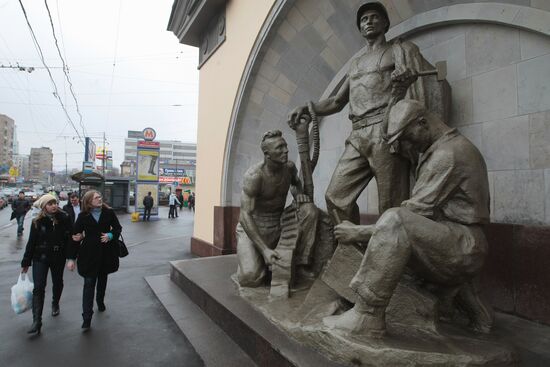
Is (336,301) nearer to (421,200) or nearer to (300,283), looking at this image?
(300,283)

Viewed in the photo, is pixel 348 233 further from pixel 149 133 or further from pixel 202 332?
pixel 149 133

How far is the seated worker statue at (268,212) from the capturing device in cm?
342

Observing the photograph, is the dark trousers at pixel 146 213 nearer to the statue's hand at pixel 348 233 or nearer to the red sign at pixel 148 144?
the red sign at pixel 148 144

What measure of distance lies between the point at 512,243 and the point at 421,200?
1690mm

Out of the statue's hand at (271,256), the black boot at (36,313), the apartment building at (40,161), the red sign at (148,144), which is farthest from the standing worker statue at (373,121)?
the apartment building at (40,161)

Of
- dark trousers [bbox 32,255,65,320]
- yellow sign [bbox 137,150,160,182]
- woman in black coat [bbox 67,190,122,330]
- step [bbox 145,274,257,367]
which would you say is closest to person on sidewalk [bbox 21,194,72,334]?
dark trousers [bbox 32,255,65,320]

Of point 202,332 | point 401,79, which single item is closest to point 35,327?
point 202,332

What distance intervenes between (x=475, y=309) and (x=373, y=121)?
163cm

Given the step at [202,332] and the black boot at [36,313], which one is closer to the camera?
the step at [202,332]

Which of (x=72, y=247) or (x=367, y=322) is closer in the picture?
(x=367, y=322)

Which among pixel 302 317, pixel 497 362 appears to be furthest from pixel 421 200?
pixel 302 317

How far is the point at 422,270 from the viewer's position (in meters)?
2.09

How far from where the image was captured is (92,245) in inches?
147

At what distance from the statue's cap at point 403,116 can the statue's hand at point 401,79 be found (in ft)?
1.97
